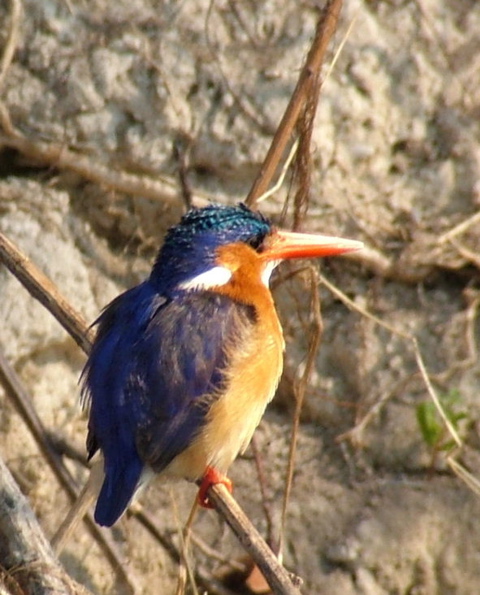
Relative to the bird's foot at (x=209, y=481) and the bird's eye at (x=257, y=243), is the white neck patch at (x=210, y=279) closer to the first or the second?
the bird's eye at (x=257, y=243)

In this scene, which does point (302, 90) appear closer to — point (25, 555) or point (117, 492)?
point (117, 492)

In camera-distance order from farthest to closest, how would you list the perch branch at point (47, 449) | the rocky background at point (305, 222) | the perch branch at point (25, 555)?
the rocky background at point (305, 222)
the perch branch at point (47, 449)
the perch branch at point (25, 555)

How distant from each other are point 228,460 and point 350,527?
3.61 ft

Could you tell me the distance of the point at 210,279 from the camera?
346cm

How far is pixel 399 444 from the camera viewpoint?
173 inches

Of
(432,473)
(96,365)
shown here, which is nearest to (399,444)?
(432,473)

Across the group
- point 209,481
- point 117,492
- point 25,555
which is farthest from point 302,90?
point 25,555

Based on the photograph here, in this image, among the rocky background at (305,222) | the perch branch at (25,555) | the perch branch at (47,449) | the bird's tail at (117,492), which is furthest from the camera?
the rocky background at (305,222)

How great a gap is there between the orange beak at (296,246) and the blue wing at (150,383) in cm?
34

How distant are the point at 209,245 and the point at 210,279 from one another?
0.10 m

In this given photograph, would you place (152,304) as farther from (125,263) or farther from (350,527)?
(350,527)

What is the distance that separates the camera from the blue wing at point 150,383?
3.13 m

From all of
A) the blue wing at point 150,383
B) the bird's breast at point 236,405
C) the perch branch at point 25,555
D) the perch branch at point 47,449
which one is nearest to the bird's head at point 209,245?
the blue wing at point 150,383

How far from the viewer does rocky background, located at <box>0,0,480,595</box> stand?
421 cm
